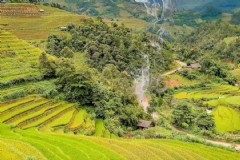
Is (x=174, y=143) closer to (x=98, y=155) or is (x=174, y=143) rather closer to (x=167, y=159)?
(x=167, y=159)

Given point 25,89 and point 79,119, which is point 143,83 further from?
point 25,89

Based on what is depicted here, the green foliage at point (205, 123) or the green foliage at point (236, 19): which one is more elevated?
the green foliage at point (236, 19)

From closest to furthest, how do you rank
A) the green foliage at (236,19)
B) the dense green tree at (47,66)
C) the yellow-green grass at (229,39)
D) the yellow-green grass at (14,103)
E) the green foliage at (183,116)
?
1. the yellow-green grass at (14,103)
2. the dense green tree at (47,66)
3. the green foliage at (183,116)
4. the yellow-green grass at (229,39)
5. the green foliage at (236,19)

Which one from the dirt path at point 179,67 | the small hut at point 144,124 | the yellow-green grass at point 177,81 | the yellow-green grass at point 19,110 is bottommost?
the yellow-green grass at point 177,81

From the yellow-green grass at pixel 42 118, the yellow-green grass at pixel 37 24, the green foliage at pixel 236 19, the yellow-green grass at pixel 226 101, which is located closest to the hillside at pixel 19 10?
the yellow-green grass at pixel 37 24

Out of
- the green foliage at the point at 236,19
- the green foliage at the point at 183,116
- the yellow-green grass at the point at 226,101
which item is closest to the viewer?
the green foliage at the point at 183,116

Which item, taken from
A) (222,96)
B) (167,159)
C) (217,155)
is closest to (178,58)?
(222,96)

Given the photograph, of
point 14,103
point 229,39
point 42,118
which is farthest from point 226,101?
point 229,39

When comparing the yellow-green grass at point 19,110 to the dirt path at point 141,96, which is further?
the dirt path at point 141,96

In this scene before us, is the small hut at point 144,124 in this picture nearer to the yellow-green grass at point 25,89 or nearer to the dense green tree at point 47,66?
the yellow-green grass at point 25,89
